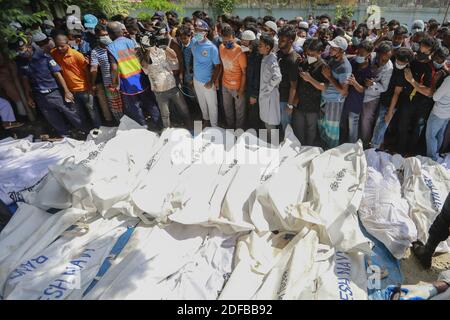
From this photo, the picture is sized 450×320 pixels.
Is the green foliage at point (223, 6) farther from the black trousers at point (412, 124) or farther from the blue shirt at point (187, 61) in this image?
the black trousers at point (412, 124)

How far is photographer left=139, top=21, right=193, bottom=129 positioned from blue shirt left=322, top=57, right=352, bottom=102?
2272mm

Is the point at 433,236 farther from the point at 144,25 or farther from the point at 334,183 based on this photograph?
the point at 144,25

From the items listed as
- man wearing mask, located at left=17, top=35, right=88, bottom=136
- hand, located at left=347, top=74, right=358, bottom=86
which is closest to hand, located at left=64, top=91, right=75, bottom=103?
man wearing mask, located at left=17, top=35, right=88, bottom=136

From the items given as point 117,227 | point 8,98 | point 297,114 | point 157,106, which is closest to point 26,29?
point 8,98

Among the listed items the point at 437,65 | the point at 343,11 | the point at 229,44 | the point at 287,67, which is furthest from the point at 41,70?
the point at 343,11

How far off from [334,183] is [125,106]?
3523mm

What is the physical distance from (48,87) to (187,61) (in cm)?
220

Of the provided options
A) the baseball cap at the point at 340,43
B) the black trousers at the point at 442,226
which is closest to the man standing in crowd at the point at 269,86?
the baseball cap at the point at 340,43

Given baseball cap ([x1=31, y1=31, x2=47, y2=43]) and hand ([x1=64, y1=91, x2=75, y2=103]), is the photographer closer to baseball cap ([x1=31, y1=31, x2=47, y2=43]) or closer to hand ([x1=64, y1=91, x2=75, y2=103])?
hand ([x1=64, y1=91, x2=75, y2=103])

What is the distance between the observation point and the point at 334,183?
3207 millimetres

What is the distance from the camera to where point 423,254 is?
2.86 m

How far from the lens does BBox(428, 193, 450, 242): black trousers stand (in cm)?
260

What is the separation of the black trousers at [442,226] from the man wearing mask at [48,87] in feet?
16.8

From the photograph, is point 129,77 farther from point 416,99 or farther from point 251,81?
point 416,99
